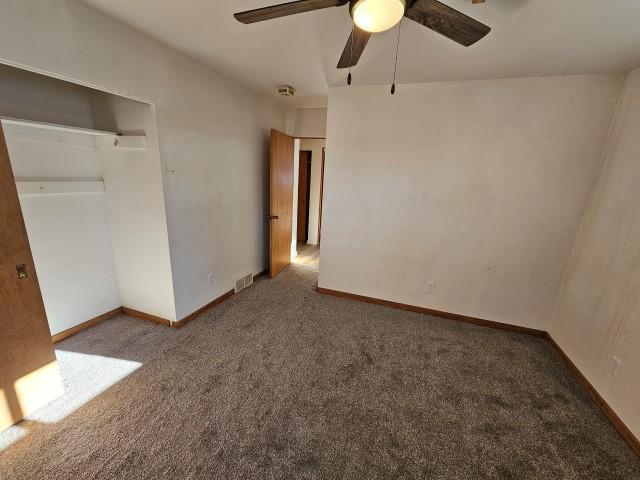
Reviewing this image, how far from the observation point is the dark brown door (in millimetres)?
5549

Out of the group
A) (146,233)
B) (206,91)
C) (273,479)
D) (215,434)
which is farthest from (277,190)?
(273,479)

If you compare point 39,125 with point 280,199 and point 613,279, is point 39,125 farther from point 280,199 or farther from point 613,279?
point 613,279

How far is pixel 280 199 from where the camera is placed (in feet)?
12.3

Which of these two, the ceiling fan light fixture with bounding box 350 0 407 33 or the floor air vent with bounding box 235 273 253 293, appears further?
the floor air vent with bounding box 235 273 253 293

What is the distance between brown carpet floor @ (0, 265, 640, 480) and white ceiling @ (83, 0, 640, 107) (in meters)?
2.43

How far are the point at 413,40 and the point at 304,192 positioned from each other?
4069 mm

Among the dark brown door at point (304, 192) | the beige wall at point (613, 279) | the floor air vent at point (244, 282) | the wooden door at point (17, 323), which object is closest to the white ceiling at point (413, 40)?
the beige wall at point (613, 279)

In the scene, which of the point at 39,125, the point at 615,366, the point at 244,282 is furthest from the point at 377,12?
the point at 244,282

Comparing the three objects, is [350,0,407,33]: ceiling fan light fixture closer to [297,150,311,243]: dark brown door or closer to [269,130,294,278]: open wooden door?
[269,130,294,278]: open wooden door

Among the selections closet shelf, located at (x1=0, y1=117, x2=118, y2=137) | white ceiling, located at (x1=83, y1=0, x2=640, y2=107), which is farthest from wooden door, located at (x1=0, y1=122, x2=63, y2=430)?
white ceiling, located at (x1=83, y1=0, x2=640, y2=107)

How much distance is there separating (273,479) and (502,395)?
168 cm

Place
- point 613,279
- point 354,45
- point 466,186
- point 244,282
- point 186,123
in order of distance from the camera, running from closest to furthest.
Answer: point 354,45 < point 613,279 < point 186,123 < point 466,186 < point 244,282

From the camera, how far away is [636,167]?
184cm

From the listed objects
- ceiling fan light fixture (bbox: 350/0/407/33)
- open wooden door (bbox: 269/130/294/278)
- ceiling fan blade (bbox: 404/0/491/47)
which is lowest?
open wooden door (bbox: 269/130/294/278)
